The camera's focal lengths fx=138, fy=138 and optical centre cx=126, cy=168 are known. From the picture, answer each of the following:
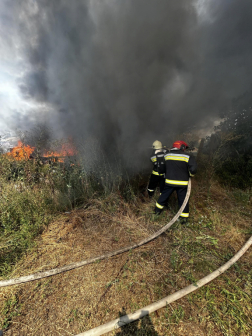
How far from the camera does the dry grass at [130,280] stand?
1.52 meters

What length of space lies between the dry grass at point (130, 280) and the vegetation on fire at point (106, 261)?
0.03ft

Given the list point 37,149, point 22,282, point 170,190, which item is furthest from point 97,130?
point 22,282

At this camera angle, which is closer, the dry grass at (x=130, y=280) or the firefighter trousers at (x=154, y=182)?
the dry grass at (x=130, y=280)

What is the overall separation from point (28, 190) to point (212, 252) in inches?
158

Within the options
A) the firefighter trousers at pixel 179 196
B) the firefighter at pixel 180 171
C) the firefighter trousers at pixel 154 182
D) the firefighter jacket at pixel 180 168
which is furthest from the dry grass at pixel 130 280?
the firefighter trousers at pixel 154 182

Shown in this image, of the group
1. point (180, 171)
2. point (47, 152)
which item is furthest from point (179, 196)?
point (47, 152)

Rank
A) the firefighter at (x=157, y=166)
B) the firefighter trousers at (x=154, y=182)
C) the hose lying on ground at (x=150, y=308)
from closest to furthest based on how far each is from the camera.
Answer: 1. the hose lying on ground at (x=150, y=308)
2. the firefighter at (x=157, y=166)
3. the firefighter trousers at (x=154, y=182)

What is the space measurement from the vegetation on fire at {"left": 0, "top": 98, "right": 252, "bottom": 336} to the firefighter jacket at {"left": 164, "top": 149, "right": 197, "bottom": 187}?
0.89 m

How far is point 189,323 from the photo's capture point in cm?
150

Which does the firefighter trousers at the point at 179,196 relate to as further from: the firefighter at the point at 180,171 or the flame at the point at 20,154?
the flame at the point at 20,154

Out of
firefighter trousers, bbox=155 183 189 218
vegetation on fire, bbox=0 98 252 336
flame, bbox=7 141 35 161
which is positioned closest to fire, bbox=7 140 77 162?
flame, bbox=7 141 35 161

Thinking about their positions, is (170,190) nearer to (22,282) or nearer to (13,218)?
(22,282)

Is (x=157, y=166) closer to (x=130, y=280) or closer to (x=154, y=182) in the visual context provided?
(x=154, y=182)

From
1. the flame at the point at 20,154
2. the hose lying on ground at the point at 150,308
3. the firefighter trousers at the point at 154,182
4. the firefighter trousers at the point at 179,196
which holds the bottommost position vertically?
the hose lying on ground at the point at 150,308
